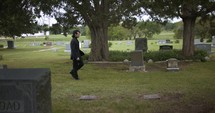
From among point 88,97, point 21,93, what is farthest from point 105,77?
point 21,93

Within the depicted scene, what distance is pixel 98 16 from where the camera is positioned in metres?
21.9

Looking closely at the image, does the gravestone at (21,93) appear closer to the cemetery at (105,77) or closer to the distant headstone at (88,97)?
the cemetery at (105,77)

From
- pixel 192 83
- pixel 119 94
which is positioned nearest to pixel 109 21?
pixel 192 83

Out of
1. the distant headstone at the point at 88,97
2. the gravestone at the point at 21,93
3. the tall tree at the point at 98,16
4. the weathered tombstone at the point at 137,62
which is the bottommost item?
the distant headstone at the point at 88,97

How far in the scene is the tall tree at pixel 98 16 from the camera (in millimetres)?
21719

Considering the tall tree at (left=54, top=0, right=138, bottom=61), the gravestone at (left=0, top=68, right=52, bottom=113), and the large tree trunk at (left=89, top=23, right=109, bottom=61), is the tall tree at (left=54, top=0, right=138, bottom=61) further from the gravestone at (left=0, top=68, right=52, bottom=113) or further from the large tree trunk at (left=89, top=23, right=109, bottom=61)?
the gravestone at (left=0, top=68, right=52, bottom=113)

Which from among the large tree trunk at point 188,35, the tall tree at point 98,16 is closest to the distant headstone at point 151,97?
the tall tree at point 98,16

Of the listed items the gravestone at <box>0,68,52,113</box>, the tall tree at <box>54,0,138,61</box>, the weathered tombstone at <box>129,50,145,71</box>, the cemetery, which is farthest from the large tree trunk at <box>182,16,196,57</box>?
the gravestone at <box>0,68,52,113</box>

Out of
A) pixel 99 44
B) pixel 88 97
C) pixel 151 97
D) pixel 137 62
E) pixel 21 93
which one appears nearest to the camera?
pixel 21 93

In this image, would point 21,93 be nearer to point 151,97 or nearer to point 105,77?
point 151,97

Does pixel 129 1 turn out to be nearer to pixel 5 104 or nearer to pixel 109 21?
pixel 109 21

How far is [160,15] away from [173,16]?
98 cm

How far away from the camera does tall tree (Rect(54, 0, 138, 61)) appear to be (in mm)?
21719

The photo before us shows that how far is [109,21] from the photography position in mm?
22844
